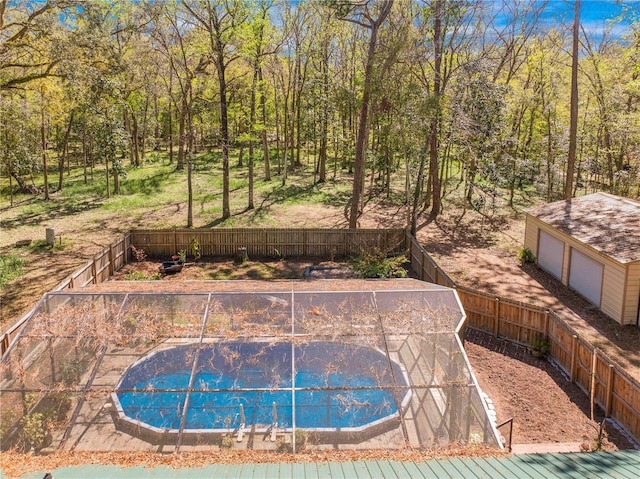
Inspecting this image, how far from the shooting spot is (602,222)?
16.1 meters

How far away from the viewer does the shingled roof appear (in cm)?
1419

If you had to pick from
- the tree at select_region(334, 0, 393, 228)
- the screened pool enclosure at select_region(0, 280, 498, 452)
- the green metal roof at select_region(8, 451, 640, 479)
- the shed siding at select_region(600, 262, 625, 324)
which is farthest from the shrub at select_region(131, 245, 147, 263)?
the shed siding at select_region(600, 262, 625, 324)

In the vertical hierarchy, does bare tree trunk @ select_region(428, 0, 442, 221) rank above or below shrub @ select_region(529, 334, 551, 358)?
above

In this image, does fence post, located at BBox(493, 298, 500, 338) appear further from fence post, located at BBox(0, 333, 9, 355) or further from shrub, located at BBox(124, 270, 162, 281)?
fence post, located at BBox(0, 333, 9, 355)

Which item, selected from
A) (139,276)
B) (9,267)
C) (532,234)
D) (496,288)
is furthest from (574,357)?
(9,267)

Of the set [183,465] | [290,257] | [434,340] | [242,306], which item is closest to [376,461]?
[183,465]

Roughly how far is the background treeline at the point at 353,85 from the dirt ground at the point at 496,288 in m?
2.01

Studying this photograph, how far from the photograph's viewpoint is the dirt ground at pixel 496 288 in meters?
10.0

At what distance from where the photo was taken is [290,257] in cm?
1930

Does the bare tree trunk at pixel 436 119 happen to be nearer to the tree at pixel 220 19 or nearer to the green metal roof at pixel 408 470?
the tree at pixel 220 19

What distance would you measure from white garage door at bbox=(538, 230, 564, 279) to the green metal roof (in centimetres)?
1103

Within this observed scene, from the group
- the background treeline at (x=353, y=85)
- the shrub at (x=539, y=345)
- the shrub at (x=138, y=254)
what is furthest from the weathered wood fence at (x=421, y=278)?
the background treeline at (x=353, y=85)

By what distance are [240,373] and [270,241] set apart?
10.6 metres

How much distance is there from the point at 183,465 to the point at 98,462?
49.3 inches
